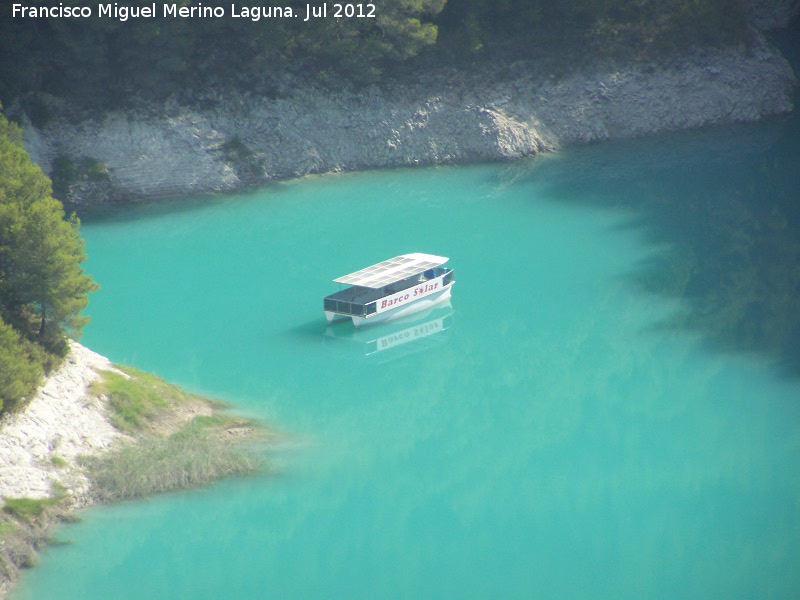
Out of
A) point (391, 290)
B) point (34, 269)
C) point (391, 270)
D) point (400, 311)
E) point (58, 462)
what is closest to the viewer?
point (58, 462)

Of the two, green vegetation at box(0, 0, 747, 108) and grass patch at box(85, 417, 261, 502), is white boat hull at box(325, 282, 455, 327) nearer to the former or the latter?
grass patch at box(85, 417, 261, 502)

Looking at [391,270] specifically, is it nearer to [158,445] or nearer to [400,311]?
[400,311]

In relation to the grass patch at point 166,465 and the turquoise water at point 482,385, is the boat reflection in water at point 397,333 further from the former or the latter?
the grass patch at point 166,465

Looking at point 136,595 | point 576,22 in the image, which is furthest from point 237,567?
point 576,22

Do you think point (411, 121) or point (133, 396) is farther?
point (411, 121)

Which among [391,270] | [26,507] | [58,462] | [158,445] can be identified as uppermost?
[391,270]

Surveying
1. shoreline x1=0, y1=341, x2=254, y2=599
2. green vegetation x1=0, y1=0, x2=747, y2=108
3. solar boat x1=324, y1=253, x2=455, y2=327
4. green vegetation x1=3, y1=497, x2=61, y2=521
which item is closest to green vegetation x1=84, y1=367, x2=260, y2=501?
shoreline x1=0, y1=341, x2=254, y2=599

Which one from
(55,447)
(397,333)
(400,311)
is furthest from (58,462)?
(400,311)
